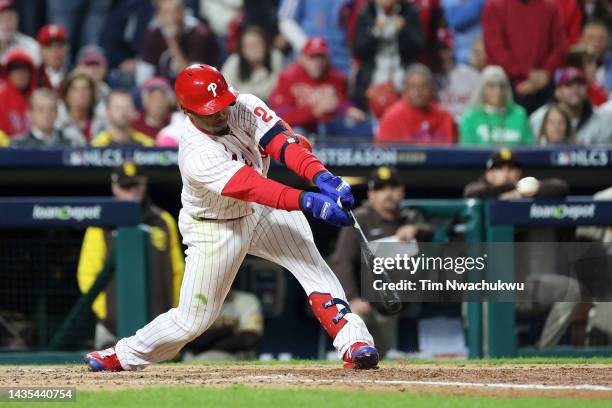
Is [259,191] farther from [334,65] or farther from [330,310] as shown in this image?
[334,65]

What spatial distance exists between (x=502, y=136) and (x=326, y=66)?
148 centimetres

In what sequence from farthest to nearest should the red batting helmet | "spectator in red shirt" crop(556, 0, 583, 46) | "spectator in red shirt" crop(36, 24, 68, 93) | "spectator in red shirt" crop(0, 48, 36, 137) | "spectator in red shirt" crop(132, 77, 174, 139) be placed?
"spectator in red shirt" crop(556, 0, 583, 46)
"spectator in red shirt" crop(36, 24, 68, 93)
"spectator in red shirt" crop(132, 77, 174, 139)
"spectator in red shirt" crop(0, 48, 36, 137)
the red batting helmet

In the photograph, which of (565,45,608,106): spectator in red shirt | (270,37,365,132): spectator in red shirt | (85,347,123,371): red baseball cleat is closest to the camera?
(85,347,123,371): red baseball cleat

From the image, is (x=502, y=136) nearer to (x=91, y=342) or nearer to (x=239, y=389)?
(x=91, y=342)

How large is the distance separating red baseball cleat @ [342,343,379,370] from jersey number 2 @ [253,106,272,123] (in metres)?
1.08

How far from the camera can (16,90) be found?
930cm

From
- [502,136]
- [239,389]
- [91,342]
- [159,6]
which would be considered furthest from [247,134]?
[159,6]

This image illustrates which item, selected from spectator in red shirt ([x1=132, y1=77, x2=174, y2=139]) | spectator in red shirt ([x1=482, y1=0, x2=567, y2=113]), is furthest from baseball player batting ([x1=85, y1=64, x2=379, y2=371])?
spectator in red shirt ([x1=482, y1=0, x2=567, y2=113])

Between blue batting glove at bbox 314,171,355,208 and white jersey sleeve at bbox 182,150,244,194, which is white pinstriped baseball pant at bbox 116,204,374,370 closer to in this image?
white jersey sleeve at bbox 182,150,244,194

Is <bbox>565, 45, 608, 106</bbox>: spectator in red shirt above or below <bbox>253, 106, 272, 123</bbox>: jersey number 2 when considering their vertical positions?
above

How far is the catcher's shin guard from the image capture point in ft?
18.7

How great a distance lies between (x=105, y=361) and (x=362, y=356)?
1.25 m

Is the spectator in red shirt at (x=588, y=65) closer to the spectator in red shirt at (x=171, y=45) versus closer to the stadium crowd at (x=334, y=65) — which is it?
the stadium crowd at (x=334, y=65)

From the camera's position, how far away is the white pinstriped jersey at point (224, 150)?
5387mm
